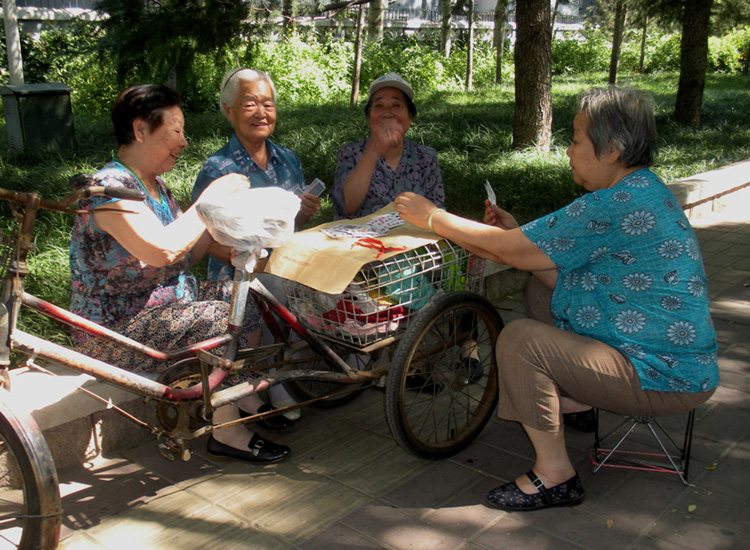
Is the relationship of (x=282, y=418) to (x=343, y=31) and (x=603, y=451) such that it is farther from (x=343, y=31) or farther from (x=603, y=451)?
(x=343, y=31)

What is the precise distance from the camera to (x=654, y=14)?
12.3 m

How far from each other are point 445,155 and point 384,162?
14.9 feet

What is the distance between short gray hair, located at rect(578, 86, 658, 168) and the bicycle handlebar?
161 centimetres

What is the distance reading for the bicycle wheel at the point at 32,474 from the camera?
209 cm

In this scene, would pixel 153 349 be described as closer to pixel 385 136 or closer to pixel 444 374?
pixel 444 374

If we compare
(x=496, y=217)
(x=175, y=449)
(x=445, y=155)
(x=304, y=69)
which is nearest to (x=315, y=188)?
(x=496, y=217)

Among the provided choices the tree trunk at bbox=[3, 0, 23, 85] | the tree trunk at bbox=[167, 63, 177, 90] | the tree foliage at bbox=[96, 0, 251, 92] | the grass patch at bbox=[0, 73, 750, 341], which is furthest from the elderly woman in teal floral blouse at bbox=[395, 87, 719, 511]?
the tree trunk at bbox=[3, 0, 23, 85]

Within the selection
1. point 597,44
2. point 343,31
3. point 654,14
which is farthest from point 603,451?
point 597,44

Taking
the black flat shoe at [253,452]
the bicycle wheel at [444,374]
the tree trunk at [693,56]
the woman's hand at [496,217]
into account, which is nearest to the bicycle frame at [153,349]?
the bicycle wheel at [444,374]

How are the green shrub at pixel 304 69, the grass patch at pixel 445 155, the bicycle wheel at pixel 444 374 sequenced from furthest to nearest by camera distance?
the green shrub at pixel 304 69
the grass patch at pixel 445 155
the bicycle wheel at pixel 444 374

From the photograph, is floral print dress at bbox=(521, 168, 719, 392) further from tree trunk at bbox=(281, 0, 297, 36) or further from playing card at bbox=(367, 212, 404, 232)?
tree trunk at bbox=(281, 0, 297, 36)

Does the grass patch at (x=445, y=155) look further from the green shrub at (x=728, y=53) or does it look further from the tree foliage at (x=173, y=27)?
the green shrub at (x=728, y=53)

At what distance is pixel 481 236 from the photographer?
2.65 metres

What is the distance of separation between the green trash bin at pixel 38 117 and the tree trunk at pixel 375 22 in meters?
12.0
